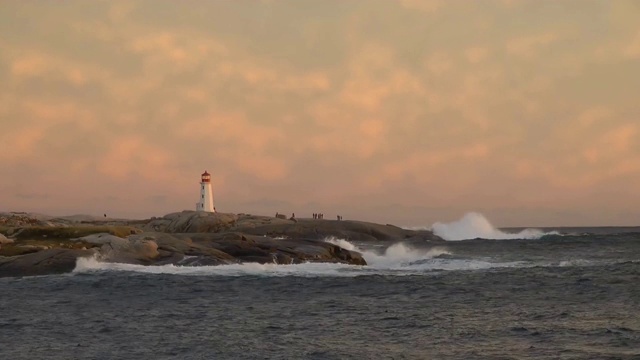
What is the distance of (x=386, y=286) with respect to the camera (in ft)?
129

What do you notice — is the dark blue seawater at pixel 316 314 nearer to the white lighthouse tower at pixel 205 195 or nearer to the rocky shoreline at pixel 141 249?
the rocky shoreline at pixel 141 249

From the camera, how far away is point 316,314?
96.3ft

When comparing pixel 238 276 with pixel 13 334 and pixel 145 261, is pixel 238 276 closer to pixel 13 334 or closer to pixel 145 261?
pixel 145 261

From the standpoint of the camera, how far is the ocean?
22.0 metres

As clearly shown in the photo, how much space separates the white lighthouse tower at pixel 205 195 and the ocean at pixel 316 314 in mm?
65306

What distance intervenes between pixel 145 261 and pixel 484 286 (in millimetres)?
24204

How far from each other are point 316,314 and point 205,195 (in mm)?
87071

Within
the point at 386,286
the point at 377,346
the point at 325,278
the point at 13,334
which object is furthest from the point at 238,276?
the point at 377,346

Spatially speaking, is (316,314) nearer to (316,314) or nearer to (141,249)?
(316,314)

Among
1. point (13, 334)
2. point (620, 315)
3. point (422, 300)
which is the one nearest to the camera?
point (13, 334)

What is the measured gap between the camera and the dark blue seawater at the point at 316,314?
21984 millimetres

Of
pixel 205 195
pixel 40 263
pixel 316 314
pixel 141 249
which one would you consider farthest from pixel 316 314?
pixel 205 195

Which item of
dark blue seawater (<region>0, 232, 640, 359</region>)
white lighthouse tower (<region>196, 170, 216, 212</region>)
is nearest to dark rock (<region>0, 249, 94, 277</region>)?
dark blue seawater (<region>0, 232, 640, 359</region>)

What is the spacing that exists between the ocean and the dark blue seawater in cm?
6
